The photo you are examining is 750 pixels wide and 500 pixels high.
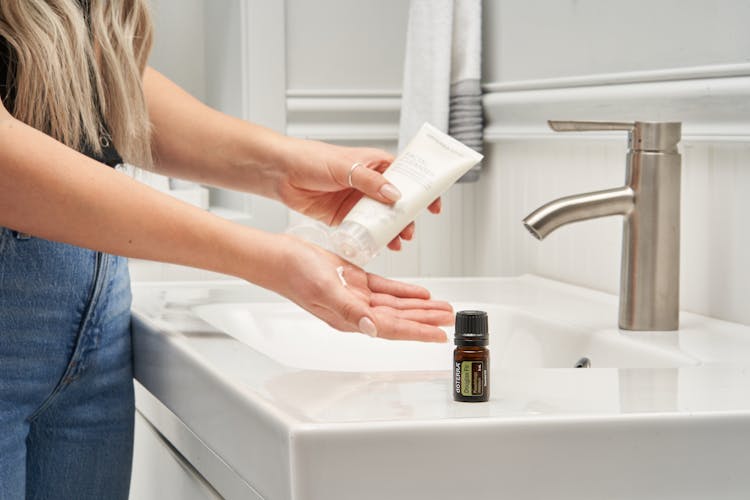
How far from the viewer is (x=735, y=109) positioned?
0.93 metres

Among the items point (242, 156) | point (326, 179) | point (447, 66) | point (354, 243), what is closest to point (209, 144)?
point (242, 156)

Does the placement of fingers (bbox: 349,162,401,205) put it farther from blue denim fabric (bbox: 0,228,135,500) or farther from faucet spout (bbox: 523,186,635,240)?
blue denim fabric (bbox: 0,228,135,500)

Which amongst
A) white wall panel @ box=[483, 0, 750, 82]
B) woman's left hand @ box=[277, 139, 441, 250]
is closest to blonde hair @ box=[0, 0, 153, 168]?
woman's left hand @ box=[277, 139, 441, 250]

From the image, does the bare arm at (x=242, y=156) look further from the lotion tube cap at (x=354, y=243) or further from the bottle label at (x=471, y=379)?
the bottle label at (x=471, y=379)

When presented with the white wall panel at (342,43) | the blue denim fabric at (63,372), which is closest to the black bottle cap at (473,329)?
the blue denim fabric at (63,372)

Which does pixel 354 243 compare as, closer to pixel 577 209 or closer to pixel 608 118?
pixel 577 209

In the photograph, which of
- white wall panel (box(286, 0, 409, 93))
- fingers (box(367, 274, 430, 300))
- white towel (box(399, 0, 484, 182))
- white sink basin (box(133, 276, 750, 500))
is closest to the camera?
white sink basin (box(133, 276, 750, 500))

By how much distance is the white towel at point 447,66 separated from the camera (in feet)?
4.66

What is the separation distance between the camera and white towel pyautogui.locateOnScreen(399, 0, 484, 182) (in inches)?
55.9

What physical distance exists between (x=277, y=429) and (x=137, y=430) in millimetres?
520

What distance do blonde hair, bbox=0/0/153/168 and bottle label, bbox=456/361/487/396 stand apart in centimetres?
41

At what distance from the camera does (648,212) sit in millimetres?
923

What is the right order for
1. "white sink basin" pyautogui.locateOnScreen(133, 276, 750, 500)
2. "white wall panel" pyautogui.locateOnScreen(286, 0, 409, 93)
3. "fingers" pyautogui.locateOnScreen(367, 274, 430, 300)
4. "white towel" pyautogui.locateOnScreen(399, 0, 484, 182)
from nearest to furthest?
"white sink basin" pyautogui.locateOnScreen(133, 276, 750, 500), "fingers" pyautogui.locateOnScreen(367, 274, 430, 300), "white towel" pyautogui.locateOnScreen(399, 0, 484, 182), "white wall panel" pyautogui.locateOnScreen(286, 0, 409, 93)

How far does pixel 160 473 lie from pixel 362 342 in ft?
0.77
